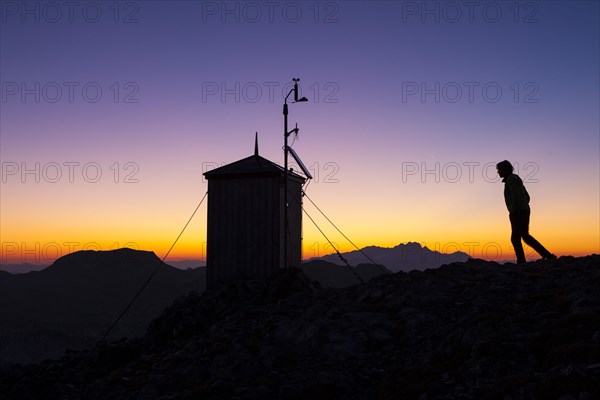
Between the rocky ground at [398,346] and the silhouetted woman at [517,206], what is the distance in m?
0.93

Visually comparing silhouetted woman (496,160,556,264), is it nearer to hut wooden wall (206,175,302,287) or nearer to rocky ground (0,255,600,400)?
rocky ground (0,255,600,400)

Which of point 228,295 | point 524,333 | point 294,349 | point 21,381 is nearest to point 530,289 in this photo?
point 524,333

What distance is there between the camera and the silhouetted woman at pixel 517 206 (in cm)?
1583

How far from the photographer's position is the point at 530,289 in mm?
12445

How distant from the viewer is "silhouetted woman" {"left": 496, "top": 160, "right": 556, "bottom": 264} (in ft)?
51.9

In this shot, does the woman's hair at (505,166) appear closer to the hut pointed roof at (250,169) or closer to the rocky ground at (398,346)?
the rocky ground at (398,346)

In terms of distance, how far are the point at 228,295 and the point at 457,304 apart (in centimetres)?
900

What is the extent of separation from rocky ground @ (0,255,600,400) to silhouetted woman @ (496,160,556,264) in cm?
93

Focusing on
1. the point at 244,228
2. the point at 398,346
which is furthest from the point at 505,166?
the point at 244,228

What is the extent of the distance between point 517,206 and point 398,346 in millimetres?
7191

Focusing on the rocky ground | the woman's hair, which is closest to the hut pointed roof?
the rocky ground

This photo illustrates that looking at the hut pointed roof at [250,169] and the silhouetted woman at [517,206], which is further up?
the hut pointed roof at [250,169]

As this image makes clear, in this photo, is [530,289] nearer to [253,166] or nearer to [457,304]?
[457,304]

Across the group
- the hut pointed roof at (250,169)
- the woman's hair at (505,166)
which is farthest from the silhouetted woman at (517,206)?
the hut pointed roof at (250,169)
